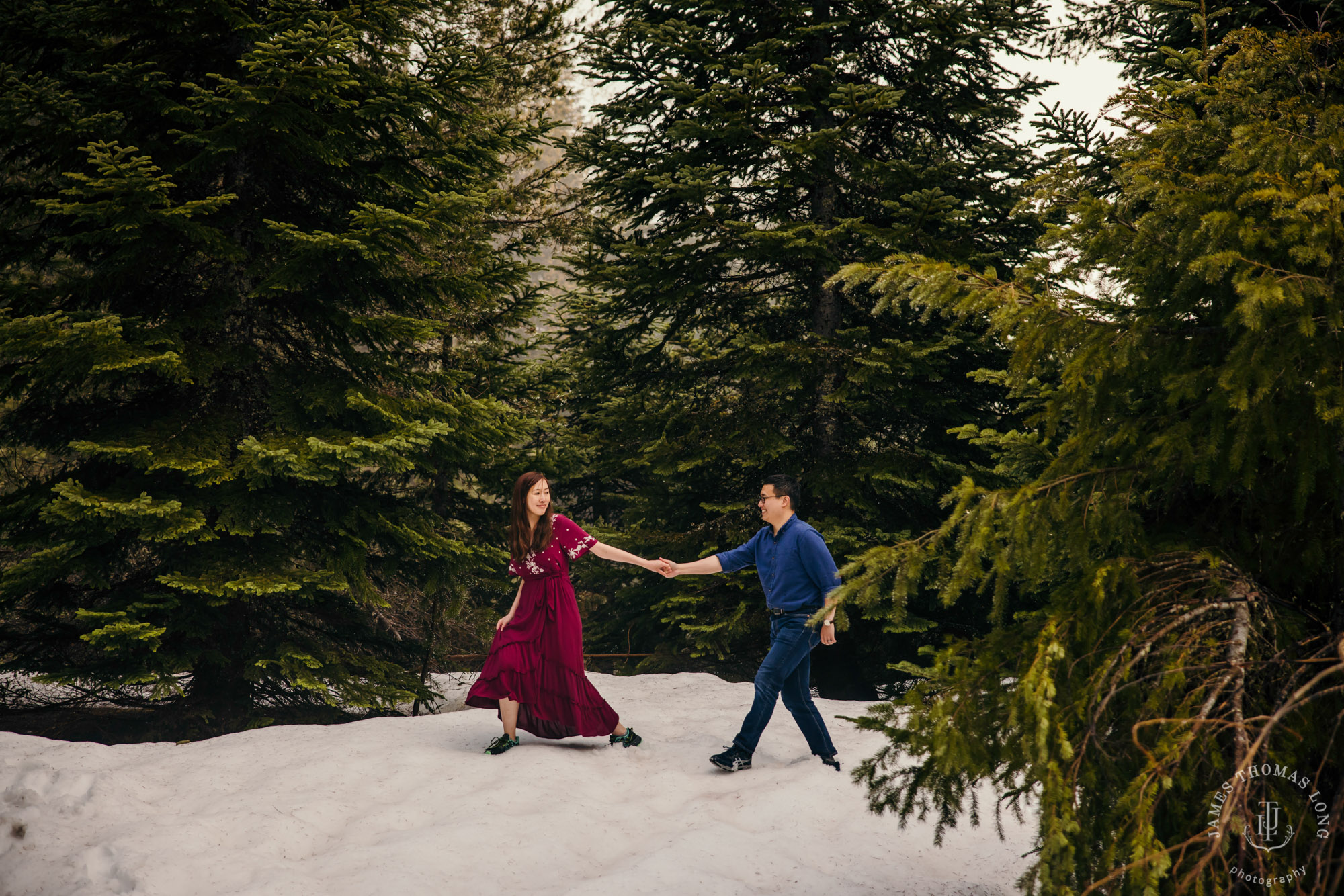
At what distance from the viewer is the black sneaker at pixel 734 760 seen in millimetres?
5953

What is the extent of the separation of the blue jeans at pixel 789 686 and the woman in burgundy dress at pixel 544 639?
1092mm

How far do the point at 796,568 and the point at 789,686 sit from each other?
0.89 m

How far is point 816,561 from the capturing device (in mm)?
5688

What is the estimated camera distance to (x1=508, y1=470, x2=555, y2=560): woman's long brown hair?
6.44 m

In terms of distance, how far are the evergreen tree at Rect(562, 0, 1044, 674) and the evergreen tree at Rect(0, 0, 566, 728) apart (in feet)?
6.26

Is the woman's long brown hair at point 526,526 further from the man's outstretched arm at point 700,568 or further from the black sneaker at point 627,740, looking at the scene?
the black sneaker at point 627,740

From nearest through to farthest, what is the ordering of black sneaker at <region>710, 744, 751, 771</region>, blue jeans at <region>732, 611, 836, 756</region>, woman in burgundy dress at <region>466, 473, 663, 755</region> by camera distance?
1. blue jeans at <region>732, 611, 836, 756</region>
2. black sneaker at <region>710, 744, 751, 771</region>
3. woman in burgundy dress at <region>466, 473, 663, 755</region>

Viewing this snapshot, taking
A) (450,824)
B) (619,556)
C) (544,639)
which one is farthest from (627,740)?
(450,824)

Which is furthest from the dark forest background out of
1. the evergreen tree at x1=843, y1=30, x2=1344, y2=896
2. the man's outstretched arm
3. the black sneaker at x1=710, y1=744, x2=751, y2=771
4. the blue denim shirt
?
the man's outstretched arm

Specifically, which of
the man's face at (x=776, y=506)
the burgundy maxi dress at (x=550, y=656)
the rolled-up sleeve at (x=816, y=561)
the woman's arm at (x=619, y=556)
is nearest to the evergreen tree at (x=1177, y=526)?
the rolled-up sleeve at (x=816, y=561)

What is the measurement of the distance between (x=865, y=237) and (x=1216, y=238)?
6698mm

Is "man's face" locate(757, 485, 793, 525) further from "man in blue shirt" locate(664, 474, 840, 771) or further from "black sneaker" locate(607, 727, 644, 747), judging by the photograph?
"black sneaker" locate(607, 727, 644, 747)

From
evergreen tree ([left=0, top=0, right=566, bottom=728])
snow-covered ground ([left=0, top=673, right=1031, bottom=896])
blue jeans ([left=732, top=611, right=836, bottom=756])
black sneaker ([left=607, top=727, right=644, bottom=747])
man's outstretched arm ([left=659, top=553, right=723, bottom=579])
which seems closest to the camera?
snow-covered ground ([left=0, top=673, right=1031, bottom=896])

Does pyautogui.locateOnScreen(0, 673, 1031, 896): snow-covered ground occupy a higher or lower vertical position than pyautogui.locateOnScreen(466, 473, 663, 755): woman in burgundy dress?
lower
